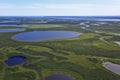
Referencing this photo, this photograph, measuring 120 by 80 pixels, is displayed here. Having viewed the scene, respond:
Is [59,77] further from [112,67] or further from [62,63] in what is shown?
[112,67]

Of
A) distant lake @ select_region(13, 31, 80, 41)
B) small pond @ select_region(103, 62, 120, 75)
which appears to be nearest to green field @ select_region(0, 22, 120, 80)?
small pond @ select_region(103, 62, 120, 75)

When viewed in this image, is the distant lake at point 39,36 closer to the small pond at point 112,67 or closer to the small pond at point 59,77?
the small pond at point 112,67

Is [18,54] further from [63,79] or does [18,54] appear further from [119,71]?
[119,71]

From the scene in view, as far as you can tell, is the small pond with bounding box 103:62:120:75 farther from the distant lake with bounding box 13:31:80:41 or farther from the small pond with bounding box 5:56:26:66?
the distant lake with bounding box 13:31:80:41

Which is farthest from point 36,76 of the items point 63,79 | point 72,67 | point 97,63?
point 97,63

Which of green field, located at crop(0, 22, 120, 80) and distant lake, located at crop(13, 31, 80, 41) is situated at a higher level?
green field, located at crop(0, 22, 120, 80)

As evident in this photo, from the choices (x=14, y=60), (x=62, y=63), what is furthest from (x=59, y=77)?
(x=14, y=60)

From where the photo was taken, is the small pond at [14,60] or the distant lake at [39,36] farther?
the distant lake at [39,36]

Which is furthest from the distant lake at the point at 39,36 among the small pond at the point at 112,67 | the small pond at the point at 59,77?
the small pond at the point at 59,77
